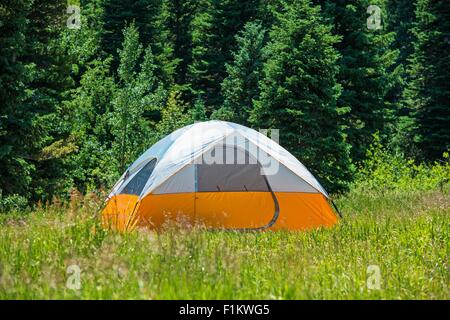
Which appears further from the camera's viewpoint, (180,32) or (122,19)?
(180,32)

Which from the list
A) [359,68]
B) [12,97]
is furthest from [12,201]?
[359,68]

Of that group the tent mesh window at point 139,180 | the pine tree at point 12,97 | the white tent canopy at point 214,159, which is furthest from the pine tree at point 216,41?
the tent mesh window at point 139,180

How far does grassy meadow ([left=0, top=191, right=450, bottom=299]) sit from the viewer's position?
4.17 metres

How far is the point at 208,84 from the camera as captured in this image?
41469 mm

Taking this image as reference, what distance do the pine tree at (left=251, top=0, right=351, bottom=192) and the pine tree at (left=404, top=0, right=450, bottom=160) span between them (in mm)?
11864

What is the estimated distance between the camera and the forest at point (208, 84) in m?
16.1

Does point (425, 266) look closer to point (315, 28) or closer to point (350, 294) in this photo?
point (350, 294)

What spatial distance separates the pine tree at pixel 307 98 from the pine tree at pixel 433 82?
467 inches

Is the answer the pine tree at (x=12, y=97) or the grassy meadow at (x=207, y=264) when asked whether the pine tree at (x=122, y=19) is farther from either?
the grassy meadow at (x=207, y=264)

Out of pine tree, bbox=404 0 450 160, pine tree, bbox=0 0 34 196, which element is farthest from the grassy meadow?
pine tree, bbox=404 0 450 160

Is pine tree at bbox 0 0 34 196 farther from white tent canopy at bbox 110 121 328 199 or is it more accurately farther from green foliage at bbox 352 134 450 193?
green foliage at bbox 352 134 450 193

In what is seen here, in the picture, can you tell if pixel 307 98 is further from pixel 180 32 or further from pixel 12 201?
pixel 180 32

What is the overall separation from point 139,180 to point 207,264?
588cm
